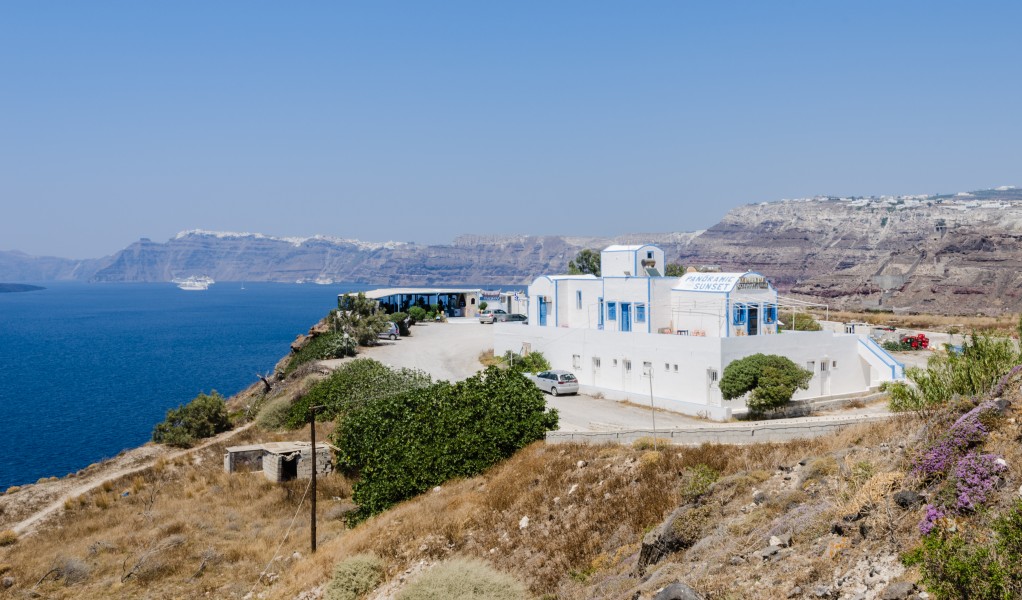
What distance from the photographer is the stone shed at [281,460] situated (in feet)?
92.8

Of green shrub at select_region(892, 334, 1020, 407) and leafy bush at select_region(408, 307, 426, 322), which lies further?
leafy bush at select_region(408, 307, 426, 322)

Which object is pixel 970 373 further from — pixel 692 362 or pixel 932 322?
pixel 932 322

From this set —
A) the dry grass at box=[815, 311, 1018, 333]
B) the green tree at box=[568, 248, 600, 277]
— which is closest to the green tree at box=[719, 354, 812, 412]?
the dry grass at box=[815, 311, 1018, 333]

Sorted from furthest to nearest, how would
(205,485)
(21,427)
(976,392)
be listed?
(21,427), (205,485), (976,392)

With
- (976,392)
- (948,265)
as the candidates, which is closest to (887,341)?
(976,392)

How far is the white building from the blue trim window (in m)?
0.04

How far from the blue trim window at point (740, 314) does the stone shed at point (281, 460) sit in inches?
704

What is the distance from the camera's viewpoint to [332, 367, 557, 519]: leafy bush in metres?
23.7

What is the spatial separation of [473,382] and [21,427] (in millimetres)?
42048

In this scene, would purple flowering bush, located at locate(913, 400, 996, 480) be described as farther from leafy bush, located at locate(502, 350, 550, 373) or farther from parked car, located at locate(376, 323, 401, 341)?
parked car, located at locate(376, 323, 401, 341)

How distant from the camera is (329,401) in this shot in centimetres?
3572

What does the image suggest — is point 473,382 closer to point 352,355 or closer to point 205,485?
point 205,485

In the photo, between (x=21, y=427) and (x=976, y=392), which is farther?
(x=21, y=427)

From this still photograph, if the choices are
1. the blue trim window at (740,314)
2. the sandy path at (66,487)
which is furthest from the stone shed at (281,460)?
the blue trim window at (740,314)
